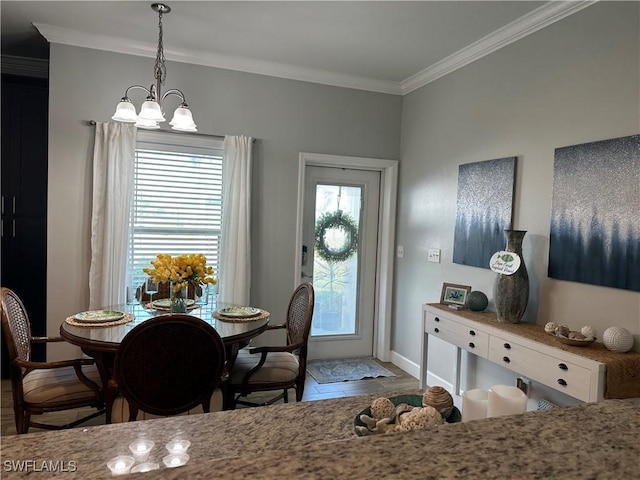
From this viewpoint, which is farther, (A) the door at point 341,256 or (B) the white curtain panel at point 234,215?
(A) the door at point 341,256

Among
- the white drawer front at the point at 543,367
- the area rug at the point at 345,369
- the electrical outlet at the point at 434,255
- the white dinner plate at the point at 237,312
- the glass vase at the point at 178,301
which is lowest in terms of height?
the area rug at the point at 345,369

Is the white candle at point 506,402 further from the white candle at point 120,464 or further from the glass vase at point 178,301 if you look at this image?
the glass vase at point 178,301

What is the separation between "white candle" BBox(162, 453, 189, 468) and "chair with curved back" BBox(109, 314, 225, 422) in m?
1.16

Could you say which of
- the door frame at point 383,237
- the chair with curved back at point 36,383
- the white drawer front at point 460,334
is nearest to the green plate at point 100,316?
the chair with curved back at point 36,383

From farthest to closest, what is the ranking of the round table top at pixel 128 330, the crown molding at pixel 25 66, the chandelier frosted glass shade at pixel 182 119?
the crown molding at pixel 25 66 < the chandelier frosted glass shade at pixel 182 119 < the round table top at pixel 128 330

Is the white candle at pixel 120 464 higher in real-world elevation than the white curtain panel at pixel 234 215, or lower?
lower

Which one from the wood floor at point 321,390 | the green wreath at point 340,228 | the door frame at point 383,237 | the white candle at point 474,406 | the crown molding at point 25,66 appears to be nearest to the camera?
the white candle at point 474,406

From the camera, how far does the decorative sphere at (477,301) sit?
3109 millimetres

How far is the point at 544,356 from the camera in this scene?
2.35 m

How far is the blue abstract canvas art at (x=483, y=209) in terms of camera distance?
3117mm

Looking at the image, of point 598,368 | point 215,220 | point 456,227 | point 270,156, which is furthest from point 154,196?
point 598,368

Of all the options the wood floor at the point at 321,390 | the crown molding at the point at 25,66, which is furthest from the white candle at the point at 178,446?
the crown molding at the point at 25,66

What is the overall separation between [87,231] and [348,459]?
3.54 m

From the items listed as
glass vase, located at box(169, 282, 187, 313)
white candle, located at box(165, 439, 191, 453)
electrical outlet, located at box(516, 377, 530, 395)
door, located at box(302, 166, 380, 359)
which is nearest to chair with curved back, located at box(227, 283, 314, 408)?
glass vase, located at box(169, 282, 187, 313)
